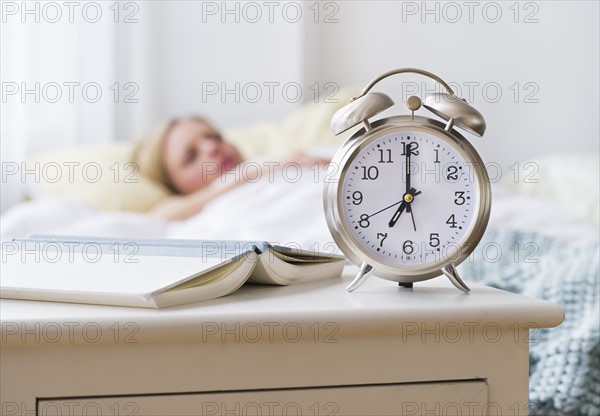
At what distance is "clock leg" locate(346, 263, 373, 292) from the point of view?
0.73 m

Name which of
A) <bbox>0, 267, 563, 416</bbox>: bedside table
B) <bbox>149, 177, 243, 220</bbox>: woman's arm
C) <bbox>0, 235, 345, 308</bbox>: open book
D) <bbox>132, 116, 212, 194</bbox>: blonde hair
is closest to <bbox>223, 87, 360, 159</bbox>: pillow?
<bbox>132, 116, 212, 194</bbox>: blonde hair

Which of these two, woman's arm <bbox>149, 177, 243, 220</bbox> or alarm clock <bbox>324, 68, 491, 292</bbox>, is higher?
alarm clock <bbox>324, 68, 491, 292</bbox>

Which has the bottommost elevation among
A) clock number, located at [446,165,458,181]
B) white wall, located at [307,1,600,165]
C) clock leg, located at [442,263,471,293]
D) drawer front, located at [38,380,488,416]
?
drawer front, located at [38,380,488,416]

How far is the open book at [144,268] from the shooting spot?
0.64 m

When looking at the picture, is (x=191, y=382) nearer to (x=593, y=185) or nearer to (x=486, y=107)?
(x=593, y=185)

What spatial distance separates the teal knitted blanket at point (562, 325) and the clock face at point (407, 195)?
40 centimetres

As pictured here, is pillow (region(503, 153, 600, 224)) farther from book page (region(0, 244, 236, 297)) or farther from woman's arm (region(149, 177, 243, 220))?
book page (region(0, 244, 236, 297))

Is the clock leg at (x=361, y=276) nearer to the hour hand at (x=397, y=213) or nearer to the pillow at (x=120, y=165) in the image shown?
the hour hand at (x=397, y=213)

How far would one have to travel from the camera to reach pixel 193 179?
7.79 feet

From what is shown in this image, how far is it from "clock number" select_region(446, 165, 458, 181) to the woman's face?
163 cm

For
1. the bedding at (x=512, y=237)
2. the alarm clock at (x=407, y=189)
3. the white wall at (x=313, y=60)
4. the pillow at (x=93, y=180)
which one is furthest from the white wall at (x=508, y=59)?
the alarm clock at (x=407, y=189)

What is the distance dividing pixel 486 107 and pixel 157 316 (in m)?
2.05

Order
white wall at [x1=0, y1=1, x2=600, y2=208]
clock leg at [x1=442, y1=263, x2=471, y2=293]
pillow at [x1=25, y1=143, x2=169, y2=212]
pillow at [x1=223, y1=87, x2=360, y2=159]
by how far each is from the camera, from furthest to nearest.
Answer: white wall at [x1=0, y1=1, x2=600, y2=208] < pillow at [x1=223, y1=87, x2=360, y2=159] < pillow at [x1=25, y1=143, x2=169, y2=212] < clock leg at [x1=442, y1=263, x2=471, y2=293]

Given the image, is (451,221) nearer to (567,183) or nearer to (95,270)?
(95,270)
